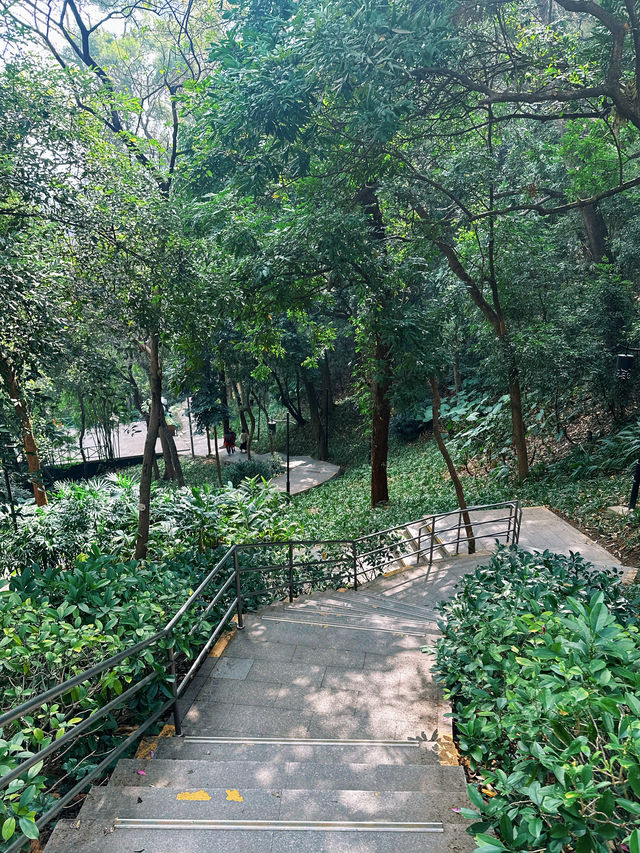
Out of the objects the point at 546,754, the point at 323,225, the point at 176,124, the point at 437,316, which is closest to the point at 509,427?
the point at 437,316

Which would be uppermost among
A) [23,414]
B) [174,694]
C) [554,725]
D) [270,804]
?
[23,414]

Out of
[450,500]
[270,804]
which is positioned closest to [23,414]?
[270,804]

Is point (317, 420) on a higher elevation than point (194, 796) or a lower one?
higher

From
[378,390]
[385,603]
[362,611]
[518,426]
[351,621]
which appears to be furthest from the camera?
[518,426]

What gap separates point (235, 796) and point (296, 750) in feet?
2.57

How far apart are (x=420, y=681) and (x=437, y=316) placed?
6121 mm

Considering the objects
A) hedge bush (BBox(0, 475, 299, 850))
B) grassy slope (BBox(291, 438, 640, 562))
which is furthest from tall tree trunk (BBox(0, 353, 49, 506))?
grassy slope (BBox(291, 438, 640, 562))

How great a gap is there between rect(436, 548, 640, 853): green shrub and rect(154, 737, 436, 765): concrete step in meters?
0.47

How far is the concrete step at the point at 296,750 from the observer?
123 inches

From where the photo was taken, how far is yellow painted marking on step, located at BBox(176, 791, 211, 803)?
2.47 meters

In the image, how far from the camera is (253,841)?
222 cm

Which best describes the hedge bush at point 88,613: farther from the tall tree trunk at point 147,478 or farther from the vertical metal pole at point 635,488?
the vertical metal pole at point 635,488

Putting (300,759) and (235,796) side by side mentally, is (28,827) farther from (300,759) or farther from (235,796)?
(300,759)

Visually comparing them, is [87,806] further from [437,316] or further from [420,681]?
[437,316]
